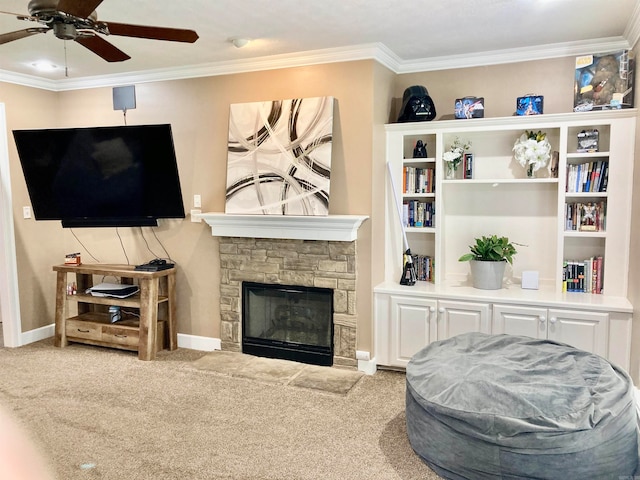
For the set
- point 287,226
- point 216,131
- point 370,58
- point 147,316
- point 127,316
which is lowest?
point 127,316

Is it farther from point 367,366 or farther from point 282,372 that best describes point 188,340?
point 367,366

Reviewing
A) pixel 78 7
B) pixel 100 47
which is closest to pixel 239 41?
pixel 100 47

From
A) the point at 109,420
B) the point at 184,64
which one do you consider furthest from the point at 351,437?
the point at 184,64

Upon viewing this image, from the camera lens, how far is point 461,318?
148 inches

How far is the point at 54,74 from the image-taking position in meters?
4.61

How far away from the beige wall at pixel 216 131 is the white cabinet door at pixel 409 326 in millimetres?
202

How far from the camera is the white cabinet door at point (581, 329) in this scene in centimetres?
339

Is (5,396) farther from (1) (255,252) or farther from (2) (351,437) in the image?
(2) (351,437)

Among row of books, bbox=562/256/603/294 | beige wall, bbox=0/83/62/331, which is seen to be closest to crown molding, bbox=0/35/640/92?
beige wall, bbox=0/83/62/331

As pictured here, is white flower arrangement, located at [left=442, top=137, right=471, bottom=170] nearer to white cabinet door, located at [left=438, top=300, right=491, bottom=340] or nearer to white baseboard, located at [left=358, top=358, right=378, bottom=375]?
white cabinet door, located at [left=438, top=300, right=491, bottom=340]

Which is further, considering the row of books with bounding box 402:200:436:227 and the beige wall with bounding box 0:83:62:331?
the beige wall with bounding box 0:83:62:331

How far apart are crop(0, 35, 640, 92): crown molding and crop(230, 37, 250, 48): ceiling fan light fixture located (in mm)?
426

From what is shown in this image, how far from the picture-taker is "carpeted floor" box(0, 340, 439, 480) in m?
2.70

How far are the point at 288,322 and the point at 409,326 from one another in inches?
39.9
